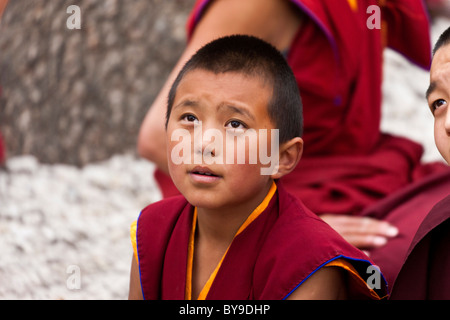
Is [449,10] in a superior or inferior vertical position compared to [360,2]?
superior

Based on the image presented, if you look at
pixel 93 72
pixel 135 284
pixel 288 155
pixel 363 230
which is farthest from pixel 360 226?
pixel 93 72

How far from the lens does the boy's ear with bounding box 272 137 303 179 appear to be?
1.20 metres

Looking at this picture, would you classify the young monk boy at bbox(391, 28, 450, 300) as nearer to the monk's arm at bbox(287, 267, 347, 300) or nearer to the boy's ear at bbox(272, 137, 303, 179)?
the monk's arm at bbox(287, 267, 347, 300)

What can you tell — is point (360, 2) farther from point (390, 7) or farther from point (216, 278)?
point (216, 278)

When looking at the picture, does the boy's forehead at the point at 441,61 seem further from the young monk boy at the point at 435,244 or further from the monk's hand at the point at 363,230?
the monk's hand at the point at 363,230

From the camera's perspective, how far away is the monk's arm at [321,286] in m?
1.10

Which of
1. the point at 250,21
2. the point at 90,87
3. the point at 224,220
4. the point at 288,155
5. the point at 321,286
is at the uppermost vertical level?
the point at 90,87

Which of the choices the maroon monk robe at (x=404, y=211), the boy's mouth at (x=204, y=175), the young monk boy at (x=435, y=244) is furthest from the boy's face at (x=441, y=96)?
the maroon monk robe at (x=404, y=211)

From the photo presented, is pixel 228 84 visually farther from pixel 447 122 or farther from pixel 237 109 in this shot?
pixel 447 122

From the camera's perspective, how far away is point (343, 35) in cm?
162

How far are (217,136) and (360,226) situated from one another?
0.65 meters

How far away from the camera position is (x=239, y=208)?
121 centimetres

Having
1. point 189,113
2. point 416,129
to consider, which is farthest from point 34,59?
point 189,113

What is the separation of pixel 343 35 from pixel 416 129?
→ 5.69 ft
